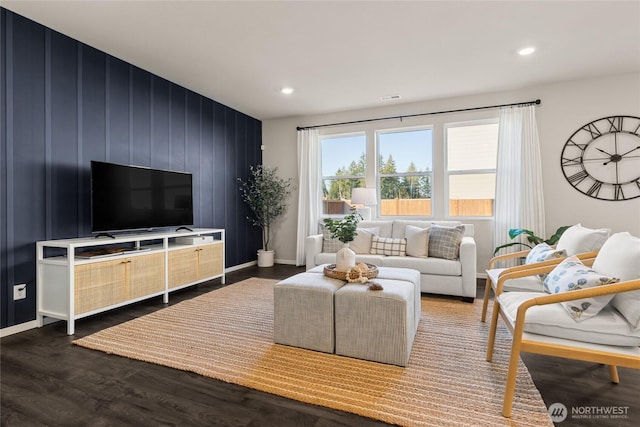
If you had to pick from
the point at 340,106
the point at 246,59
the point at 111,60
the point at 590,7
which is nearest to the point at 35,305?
the point at 111,60

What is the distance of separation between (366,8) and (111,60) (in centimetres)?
266

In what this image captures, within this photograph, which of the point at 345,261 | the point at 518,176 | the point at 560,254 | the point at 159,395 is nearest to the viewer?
the point at 159,395

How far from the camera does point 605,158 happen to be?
12.8ft

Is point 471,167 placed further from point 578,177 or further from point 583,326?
point 583,326

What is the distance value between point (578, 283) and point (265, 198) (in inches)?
173

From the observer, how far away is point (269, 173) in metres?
5.66

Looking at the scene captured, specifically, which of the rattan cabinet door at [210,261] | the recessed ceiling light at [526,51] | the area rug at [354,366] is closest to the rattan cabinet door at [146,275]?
the area rug at [354,366]

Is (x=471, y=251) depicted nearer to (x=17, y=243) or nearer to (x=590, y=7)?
(x=590, y=7)

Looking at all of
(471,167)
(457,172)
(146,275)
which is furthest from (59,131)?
(471,167)

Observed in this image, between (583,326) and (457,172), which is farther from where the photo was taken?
(457,172)

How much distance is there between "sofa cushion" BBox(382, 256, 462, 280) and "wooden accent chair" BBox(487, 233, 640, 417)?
6.00ft

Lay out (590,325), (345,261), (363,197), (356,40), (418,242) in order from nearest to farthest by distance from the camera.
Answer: (590,325) → (345,261) → (356,40) → (418,242) → (363,197)

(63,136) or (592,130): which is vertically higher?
(592,130)

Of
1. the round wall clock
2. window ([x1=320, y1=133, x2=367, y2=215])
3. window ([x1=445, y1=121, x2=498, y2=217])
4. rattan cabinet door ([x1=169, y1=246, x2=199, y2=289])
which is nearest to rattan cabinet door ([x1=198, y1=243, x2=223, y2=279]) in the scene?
rattan cabinet door ([x1=169, y1=246, x2=199, y2=289])
